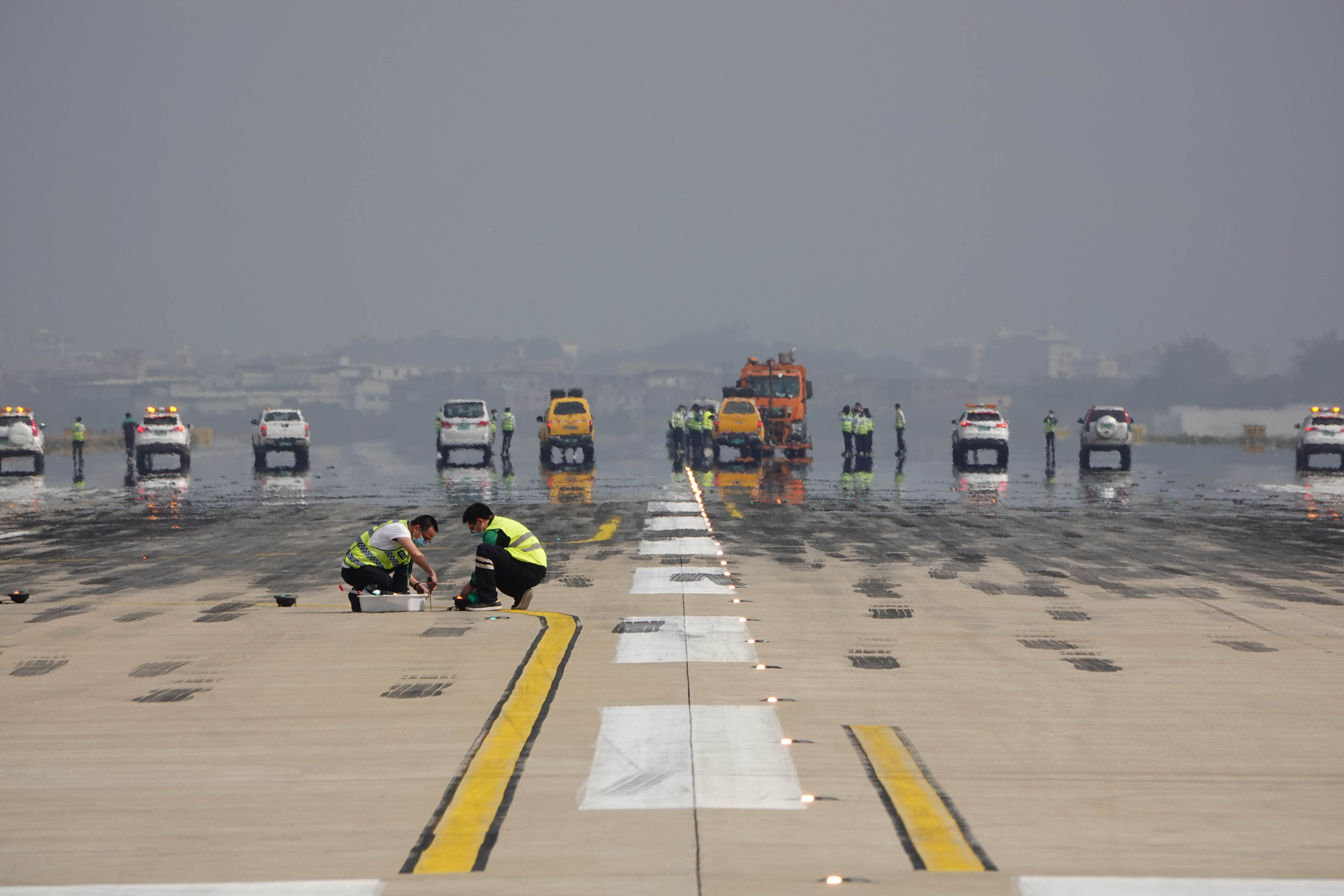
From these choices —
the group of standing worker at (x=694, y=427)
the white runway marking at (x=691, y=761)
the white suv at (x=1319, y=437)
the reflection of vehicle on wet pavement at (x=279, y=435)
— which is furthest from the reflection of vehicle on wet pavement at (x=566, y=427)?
the white runway marking at (x=691, y=761)

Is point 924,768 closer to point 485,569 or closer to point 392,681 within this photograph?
point 392,681

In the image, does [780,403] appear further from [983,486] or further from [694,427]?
[983,486]

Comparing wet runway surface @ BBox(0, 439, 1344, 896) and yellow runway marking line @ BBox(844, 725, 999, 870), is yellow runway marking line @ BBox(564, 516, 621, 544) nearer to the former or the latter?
wet runway surface @ BBox(0, 439, 1344, 896)

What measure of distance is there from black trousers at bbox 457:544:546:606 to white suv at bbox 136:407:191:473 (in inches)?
1373

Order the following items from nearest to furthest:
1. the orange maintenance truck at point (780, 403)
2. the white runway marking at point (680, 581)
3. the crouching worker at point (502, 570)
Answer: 1. the crouching worker at point (502, 570)
2. the white runway marking at point (680, 581)
3. the orange maintenance truck at point (780, 403)

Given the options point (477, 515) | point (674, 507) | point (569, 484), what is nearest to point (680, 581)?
point (477, 515)

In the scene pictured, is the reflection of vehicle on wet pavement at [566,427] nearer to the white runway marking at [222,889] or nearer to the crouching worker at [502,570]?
the crouching worker at [502,570]

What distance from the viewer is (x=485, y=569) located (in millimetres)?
12445

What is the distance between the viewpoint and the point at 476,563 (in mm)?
12805

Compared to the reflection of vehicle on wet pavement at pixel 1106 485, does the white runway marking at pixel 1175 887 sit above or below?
above

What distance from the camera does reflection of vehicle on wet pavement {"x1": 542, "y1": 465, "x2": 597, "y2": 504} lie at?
98.8ft

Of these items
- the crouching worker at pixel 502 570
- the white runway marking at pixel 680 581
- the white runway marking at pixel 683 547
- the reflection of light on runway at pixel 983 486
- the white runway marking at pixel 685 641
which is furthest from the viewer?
the reflection of light on runway at pixel 983 486

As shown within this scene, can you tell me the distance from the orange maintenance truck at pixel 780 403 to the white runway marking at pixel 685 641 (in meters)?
35.2

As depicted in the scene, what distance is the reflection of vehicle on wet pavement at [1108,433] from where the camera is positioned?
44.1m
